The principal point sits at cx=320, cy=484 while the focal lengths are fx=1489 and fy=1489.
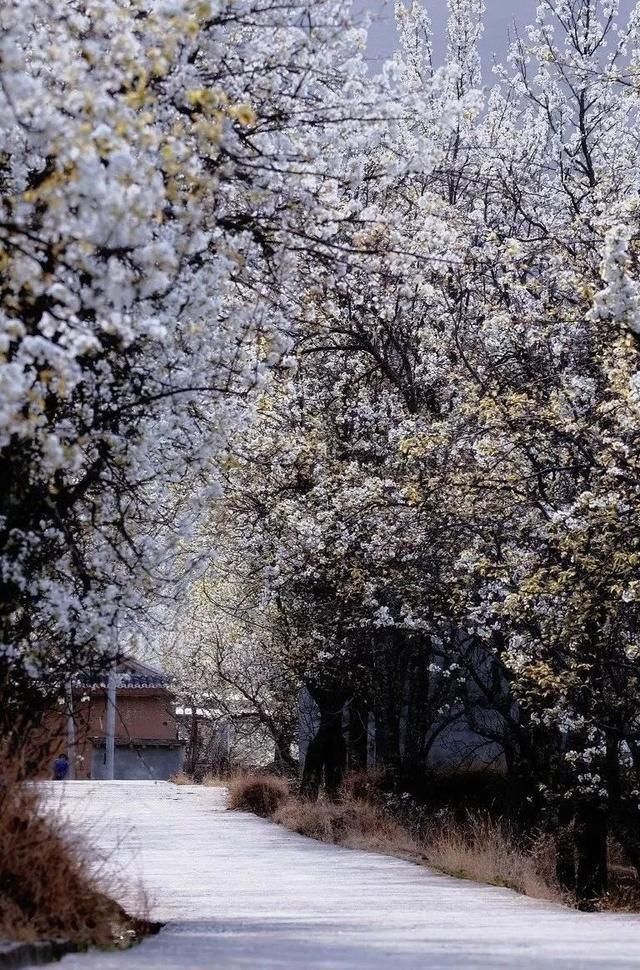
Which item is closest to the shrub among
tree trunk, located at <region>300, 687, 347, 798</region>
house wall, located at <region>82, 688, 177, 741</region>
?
tree trunk, located at <region>300, 687, 347, 798</region>

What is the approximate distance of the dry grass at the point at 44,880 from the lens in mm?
8414

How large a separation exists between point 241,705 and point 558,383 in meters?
24.8

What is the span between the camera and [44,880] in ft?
28.5

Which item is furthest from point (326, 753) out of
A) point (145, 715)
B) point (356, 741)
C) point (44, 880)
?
point (145, 715)

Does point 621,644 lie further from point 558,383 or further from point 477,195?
A: point 477,195

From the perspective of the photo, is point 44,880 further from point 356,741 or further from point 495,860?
point 356,741

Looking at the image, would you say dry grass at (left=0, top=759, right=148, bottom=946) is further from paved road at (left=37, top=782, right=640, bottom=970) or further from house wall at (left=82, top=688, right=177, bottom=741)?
house wall at (left=82, top=688, right=177, bottom=741)

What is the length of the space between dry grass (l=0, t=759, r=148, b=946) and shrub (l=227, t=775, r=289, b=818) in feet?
66.0

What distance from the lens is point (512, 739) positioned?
22.8m

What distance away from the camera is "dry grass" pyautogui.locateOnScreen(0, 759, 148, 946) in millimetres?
8414

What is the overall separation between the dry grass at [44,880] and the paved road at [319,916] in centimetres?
32

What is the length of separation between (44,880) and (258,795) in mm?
22157

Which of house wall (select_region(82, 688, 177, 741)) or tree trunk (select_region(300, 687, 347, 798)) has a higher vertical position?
house wall (select_region(82, 688, 177, 741))

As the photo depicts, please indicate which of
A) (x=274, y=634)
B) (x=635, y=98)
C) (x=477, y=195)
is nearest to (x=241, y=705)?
(x=274, y=634)
